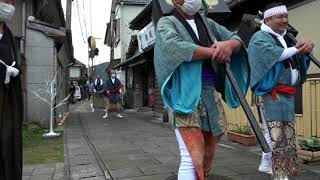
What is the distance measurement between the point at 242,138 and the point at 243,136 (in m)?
0.08

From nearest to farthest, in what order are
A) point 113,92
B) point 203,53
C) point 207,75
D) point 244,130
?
point 203,53 → point 207,75 → point 244,130 → point 113,92

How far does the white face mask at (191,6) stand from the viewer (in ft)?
12.0

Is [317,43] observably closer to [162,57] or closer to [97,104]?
[162,57]

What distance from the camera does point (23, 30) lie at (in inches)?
464

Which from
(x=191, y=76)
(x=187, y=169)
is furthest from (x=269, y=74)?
(x=187, y=169)

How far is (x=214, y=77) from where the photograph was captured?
3869 mm

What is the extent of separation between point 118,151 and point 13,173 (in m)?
3.57

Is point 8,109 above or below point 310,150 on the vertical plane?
above

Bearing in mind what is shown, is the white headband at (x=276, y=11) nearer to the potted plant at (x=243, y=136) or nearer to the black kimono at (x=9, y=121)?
the black kimono at (x=9, y=121)

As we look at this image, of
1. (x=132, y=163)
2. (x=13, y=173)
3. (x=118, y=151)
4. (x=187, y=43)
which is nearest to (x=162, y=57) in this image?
(x=187, y=43)

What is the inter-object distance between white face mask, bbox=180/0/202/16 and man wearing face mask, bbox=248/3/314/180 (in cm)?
101

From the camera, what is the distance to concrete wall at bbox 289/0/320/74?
24.0 ft

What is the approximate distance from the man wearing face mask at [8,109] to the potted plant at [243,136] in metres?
4.94

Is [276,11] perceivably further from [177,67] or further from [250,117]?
[250,117]
